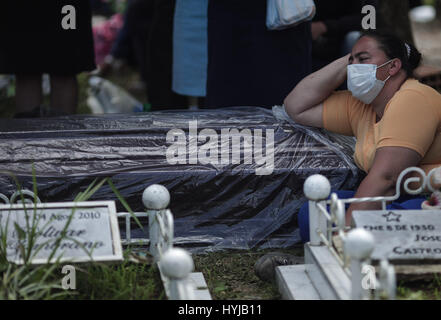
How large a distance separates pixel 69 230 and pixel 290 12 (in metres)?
1.91

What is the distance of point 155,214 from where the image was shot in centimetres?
266

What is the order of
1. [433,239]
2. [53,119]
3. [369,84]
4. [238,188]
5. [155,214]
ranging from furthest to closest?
[53,119] < [238,188] < [369,84] < [155,214] < [433,239]

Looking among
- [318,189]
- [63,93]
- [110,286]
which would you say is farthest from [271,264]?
[63,93]

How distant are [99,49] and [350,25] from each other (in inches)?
164

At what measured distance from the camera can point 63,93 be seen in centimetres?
445

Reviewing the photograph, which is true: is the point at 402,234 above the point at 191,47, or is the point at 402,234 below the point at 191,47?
below

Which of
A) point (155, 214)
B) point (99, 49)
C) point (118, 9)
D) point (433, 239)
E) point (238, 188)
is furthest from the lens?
point (118, 9)

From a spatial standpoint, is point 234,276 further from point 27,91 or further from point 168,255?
point 27,91

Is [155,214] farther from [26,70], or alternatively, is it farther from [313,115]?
[26,70]

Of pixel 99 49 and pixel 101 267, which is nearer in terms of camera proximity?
pixel 101 267

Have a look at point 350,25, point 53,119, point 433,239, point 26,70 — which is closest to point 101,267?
point 433,239

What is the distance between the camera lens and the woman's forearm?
3293 millimetres

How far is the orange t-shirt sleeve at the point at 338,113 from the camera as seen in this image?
334 centimetres

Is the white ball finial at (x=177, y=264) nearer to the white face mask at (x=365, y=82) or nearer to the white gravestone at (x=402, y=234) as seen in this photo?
the white gravestone at (x=402, y=234)
